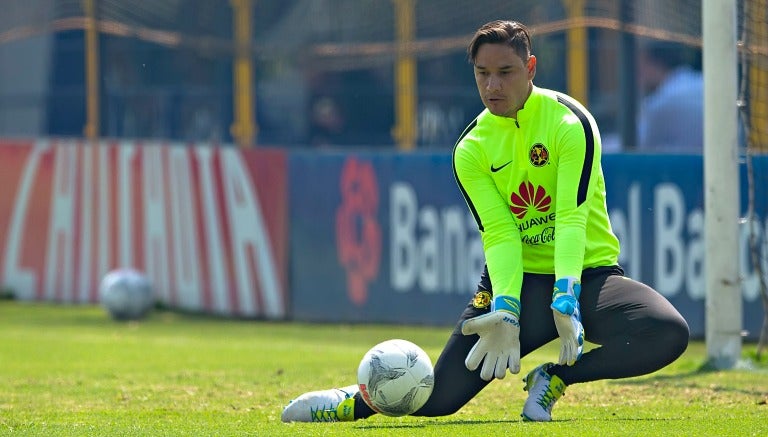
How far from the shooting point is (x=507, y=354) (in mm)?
7051

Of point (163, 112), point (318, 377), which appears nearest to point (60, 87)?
point (163, 112)

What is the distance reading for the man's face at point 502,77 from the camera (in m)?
6.97

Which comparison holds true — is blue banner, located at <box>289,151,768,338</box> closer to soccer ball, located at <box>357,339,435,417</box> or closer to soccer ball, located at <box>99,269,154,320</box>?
soccer ball, located at <box>99,269,154,320</box>

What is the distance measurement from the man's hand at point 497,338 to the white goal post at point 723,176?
12.1ft

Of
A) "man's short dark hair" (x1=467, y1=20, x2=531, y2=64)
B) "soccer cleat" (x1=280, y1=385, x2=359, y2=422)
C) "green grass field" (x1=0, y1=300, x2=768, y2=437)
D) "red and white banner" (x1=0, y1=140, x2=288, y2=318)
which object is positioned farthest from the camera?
"red and white banner" (x1=0, y1=140, x2=288, y2=318)

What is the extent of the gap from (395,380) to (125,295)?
9.49m

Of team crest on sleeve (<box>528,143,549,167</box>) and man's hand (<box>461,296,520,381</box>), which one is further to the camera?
team crest on sleeve (<box>528,143,549,167</box>)

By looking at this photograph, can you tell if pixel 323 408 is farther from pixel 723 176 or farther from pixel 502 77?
pixel 723 176

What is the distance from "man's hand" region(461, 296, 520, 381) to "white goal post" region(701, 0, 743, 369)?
3684 mm

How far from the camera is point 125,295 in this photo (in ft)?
53.1

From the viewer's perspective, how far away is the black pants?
23.3 ft

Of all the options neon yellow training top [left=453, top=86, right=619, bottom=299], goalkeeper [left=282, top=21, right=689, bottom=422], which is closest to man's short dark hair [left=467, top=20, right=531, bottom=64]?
goalkeeper [left=282, top=21, right=689, bottom=422]

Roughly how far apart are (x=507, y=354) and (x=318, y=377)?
3.49m

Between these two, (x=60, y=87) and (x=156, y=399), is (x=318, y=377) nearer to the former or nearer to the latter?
(x=156, y=399)
